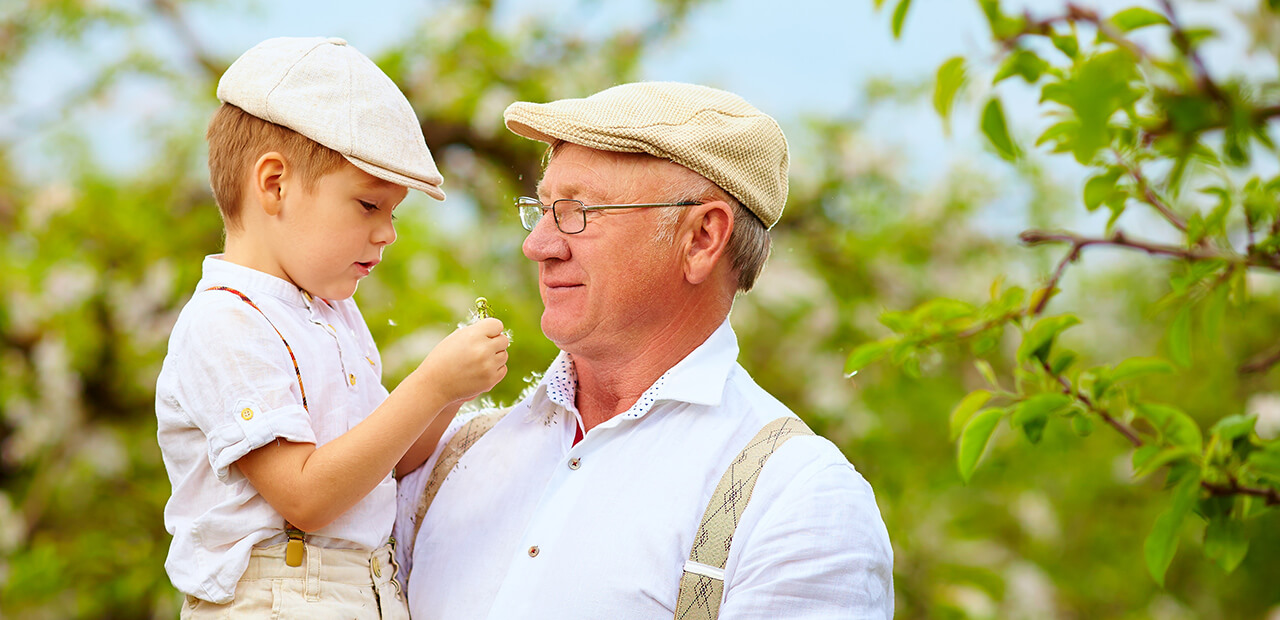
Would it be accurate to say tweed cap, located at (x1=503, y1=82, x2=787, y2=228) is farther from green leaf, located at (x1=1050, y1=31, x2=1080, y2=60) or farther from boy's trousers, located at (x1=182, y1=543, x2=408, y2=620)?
boy's trousers, located at (x1=182, y1=543, x2=408, y2=620)

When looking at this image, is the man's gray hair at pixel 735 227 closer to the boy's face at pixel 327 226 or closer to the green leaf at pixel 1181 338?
the boy's face at pixel 327 226

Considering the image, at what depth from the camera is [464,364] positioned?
1665 mm

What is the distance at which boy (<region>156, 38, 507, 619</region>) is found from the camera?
162 cm

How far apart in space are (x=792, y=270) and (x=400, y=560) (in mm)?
3495

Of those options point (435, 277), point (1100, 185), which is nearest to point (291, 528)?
point (1100, 185)

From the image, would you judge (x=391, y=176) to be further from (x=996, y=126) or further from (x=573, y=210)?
(x=996, y=126)

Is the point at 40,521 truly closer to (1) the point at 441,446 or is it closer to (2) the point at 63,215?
(2) the point at 63,215

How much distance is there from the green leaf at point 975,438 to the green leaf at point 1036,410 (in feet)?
→ 0.12

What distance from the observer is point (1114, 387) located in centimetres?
178

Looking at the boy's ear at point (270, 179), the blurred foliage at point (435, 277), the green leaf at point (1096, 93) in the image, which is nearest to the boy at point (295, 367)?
the boy's ear at point (270, 179)

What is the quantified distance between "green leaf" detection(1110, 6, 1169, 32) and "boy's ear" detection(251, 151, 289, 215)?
1.25 meters

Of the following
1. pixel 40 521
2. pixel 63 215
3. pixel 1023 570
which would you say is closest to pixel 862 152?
pixel 1023 570

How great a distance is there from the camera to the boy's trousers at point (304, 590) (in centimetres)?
164

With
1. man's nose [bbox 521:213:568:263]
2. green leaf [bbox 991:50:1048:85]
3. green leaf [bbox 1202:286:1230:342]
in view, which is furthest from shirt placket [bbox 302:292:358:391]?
green leaf [bbox 1202:286:1230:342]
